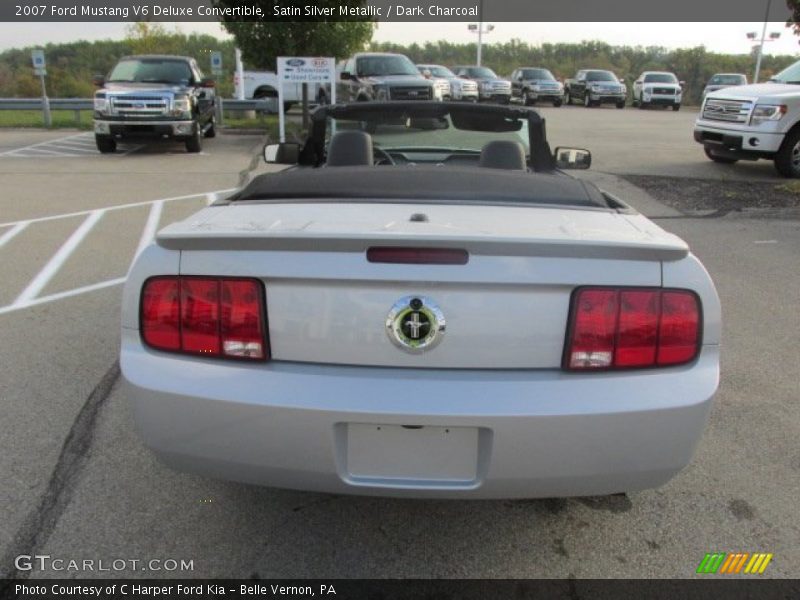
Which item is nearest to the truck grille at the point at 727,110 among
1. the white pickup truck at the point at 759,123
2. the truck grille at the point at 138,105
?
the white pickup truck at the point at 759,123

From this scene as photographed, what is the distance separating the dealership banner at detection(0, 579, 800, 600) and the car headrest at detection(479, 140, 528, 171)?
2.09 m

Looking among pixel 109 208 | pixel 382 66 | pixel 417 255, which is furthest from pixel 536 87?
pixel 417 255

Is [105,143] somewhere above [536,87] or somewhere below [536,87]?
below

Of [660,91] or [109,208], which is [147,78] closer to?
[109,208]

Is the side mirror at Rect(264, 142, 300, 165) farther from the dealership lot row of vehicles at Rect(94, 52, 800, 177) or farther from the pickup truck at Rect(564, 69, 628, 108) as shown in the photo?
the pickup truck at Rect(564, 69, 628, 108)

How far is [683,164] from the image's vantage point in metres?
13.0

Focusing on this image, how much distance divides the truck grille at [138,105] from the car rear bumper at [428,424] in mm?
12241

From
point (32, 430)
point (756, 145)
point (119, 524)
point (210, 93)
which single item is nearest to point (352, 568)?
point (119, 524)

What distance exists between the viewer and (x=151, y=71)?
14.1m

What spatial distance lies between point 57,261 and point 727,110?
10569 millimetres

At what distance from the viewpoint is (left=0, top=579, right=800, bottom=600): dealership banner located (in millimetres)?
2232

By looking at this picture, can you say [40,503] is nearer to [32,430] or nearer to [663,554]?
[32,430]

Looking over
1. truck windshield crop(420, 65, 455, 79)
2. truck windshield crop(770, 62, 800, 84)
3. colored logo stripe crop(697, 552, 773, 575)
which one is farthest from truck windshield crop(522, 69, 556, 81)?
colored logo stripe crop(697, 552, 773, 575)

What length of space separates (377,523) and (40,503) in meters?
1.33
